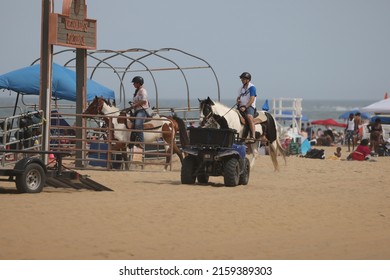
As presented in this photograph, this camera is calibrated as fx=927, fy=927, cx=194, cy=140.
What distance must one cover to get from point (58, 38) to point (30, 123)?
2.15 meters

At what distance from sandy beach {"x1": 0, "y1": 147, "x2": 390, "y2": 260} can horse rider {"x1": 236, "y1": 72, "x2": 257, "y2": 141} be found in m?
1.89

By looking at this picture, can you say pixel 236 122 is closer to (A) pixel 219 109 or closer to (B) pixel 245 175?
(A) pixel 219 109

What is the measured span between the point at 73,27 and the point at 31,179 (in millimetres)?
6226

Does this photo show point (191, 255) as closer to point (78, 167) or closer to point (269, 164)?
point (78, 167)

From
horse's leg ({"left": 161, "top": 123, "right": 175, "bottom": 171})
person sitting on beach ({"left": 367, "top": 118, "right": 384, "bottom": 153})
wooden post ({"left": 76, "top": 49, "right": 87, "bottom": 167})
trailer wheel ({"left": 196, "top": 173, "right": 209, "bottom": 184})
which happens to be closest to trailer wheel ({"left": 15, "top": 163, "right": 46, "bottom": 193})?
trailer wheel ({"left": 196, "top": 173, "right": 209, "bottom": 184})

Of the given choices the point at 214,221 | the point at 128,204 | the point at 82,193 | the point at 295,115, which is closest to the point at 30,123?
the point at 82,193

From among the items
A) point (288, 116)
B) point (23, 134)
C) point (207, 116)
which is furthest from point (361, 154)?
point (23, 134)

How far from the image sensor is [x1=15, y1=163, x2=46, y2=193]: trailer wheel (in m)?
14.8

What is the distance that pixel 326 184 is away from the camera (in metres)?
19.0

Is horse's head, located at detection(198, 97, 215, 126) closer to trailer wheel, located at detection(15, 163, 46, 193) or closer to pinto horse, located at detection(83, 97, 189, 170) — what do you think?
pinto horse, located at detection(83, 97, 189, 170)

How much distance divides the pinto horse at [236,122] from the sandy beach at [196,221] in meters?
1.26

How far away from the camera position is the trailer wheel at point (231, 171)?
17.3 metres

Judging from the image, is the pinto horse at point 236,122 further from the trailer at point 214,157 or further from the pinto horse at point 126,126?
the pinto horse at point 126,126

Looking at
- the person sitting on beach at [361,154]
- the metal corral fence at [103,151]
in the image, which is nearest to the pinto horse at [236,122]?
the metal corral fence at [103,151]
